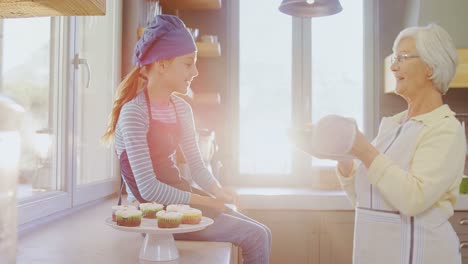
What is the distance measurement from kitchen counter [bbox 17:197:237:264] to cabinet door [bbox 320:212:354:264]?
153cm

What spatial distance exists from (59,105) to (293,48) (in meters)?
2.05

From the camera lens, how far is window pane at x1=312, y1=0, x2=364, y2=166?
358 cm

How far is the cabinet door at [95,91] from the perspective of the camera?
2.10m

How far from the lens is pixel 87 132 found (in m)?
2.23

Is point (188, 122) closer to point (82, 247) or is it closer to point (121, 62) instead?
point (82, 247)

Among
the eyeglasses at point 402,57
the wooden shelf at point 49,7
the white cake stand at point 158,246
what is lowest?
the white cake stand at point 158,246

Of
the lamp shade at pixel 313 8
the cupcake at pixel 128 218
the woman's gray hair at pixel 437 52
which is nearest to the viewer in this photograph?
the cupcake at pixel 128 218

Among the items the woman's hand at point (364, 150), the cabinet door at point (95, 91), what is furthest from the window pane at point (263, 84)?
the woman's hand at point (364, 150)

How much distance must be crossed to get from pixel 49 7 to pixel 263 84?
9.07 ft

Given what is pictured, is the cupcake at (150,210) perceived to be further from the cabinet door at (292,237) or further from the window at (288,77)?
the window at (288,77)

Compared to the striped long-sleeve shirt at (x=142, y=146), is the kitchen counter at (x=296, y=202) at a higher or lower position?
lower

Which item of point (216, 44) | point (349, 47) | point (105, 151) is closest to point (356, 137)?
point (105, 151)

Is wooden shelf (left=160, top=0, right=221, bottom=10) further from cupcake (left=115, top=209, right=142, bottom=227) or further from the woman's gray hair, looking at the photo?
cupcake (left=115, top=209, right=142, bottom=227)

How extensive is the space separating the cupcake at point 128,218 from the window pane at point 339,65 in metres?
2.58
